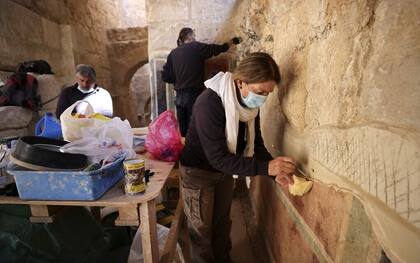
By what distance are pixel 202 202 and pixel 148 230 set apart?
0.35m

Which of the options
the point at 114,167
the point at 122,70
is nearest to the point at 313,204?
the point at 114,167

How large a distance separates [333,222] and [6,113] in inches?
126

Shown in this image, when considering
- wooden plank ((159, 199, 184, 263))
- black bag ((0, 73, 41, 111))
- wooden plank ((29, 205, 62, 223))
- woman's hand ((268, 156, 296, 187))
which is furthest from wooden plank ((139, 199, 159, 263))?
black bag ((0, 73, 41, 111))

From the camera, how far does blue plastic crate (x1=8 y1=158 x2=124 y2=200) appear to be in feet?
2.64

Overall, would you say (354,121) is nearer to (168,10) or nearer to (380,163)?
(380,163)

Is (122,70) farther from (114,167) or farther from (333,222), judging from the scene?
(333,222)

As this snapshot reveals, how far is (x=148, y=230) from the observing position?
3.06 ft

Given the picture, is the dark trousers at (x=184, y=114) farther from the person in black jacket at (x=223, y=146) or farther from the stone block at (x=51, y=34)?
the stone block at (x=51, y=34)

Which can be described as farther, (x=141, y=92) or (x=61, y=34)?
(x=141, y=92)

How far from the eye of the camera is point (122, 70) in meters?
6.35

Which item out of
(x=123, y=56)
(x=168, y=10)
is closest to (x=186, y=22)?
(x=168, y=10)

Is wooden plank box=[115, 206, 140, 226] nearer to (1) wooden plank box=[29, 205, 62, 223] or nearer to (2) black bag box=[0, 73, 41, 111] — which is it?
(1) wooden plank box=[29, 205, 62, 223]

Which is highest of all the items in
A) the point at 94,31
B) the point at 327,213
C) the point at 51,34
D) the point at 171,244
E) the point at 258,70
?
the point at 94,31

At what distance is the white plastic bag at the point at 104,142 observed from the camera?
942 mm
